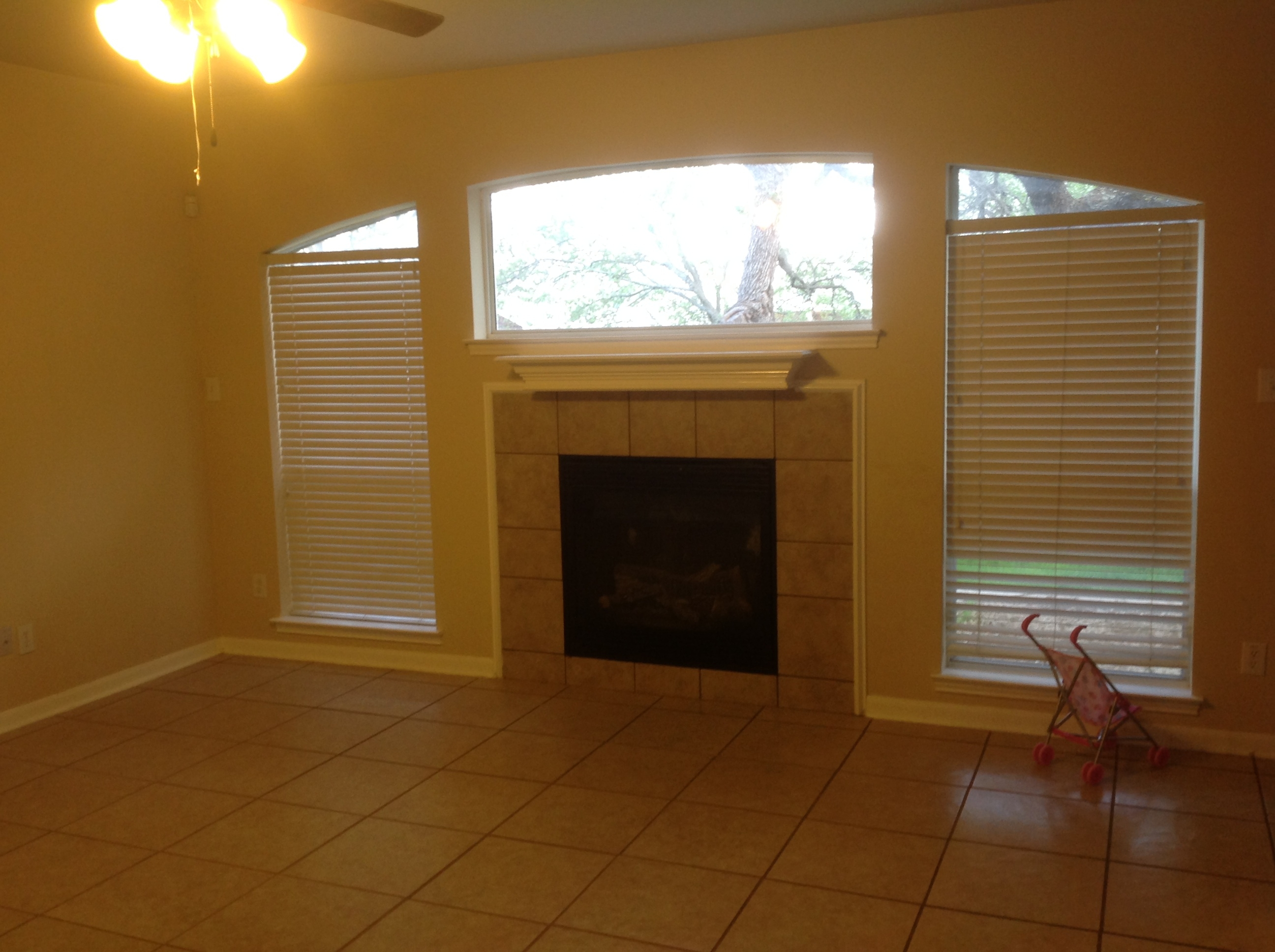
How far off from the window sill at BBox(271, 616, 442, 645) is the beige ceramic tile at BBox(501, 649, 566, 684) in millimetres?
345

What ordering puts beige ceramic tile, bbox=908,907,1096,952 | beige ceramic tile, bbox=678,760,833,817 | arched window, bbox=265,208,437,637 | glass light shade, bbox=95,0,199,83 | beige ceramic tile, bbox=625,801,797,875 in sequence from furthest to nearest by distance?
arched window, bbox=265,208,437,637
beige ceramic tile, bbox=678,760,833,817
beige ceramic tile, bbox=625,801,797,875
beige ceramic tile, bbox=908,907,1096,952
glass light shade, bbox=95,0,199,83

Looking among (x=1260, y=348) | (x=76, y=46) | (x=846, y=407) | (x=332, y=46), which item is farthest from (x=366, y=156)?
(x=1260, y=348)

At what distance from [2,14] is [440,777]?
2848 millimetres

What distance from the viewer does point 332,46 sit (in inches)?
152

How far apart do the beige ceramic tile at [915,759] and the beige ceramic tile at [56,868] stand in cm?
225

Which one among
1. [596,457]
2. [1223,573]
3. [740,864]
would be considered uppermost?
[596,457]

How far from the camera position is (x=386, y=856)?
9.82 ft

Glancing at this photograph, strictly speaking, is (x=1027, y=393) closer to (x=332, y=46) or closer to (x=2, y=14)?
(x=332, y=46)

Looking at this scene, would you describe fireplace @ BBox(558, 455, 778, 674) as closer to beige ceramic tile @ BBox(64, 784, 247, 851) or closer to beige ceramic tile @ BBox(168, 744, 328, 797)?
beige ceramic tile @ BBox(168, 744, 328, 797)

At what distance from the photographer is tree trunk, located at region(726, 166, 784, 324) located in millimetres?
4094

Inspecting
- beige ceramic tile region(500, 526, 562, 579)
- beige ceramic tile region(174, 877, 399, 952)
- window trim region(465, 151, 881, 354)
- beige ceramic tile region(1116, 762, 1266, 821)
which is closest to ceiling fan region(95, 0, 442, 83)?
window trim region(465, 151, 881, 354)

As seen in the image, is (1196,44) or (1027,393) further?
(1027,393)

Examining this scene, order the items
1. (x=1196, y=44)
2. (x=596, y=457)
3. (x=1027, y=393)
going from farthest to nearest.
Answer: (x=596, y=457) < (x=1027, y=393) < (x=1196, y=44)

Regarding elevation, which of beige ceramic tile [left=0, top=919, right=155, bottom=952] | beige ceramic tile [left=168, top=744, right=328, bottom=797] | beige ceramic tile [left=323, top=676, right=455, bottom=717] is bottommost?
beige ceramic tile [left=0, top=919, right=155, bottom=952]
